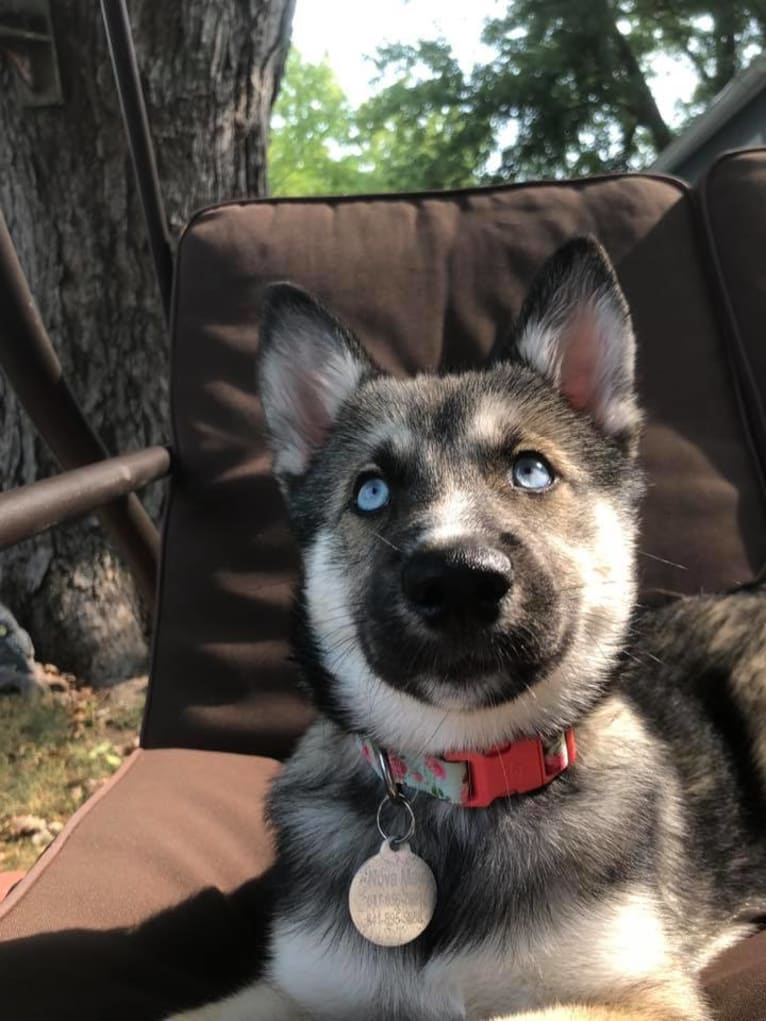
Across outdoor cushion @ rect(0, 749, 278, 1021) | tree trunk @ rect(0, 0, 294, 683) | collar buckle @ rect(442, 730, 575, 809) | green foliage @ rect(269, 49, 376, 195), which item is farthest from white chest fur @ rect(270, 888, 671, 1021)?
green foliage @ rect(269, 49, 376, 195)

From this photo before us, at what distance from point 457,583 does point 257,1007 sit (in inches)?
35.7

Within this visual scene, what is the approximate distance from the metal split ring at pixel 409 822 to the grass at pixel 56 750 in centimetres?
228

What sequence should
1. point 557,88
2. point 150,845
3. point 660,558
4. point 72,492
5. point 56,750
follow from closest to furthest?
point 72,492 → point 150,845 → point 660,558 → point 56,750 → point 557,88

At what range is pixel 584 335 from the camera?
195cm

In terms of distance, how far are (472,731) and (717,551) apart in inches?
51.3

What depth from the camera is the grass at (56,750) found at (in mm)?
3662

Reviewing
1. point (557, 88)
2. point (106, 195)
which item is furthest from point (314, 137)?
point (106, 195)

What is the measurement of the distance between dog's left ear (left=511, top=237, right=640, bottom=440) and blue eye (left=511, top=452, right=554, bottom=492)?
24 cm

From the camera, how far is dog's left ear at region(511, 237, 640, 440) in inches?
73.5

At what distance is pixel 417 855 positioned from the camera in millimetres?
1647

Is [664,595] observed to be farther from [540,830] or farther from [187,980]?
[187,980]

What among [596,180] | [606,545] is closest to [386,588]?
[606,545]

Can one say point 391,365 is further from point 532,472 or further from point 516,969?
point 516,969

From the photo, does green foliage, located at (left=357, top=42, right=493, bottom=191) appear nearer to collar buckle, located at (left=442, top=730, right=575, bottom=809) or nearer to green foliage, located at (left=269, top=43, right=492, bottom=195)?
green foliage, located at (left=269, top=43, right=492, bottom=195)
